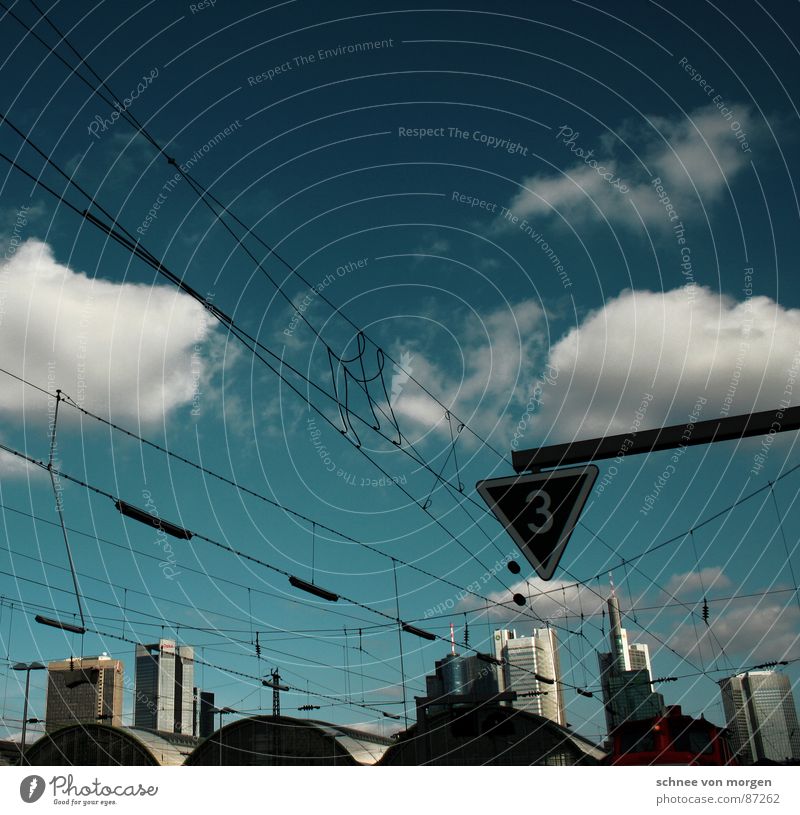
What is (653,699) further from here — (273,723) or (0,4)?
(0,4)

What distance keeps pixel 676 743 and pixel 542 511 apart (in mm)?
10573

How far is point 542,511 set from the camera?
10.2 metres

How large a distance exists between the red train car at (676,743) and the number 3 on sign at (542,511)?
9684mm

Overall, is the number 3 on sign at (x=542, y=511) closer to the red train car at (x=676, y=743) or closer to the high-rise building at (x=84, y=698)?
the red train car at (x=676, y=743)

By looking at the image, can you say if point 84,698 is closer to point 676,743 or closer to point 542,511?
point 676,743

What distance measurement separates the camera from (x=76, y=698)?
79438mm

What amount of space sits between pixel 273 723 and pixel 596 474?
35.0 metres

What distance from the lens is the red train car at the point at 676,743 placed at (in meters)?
17.6
